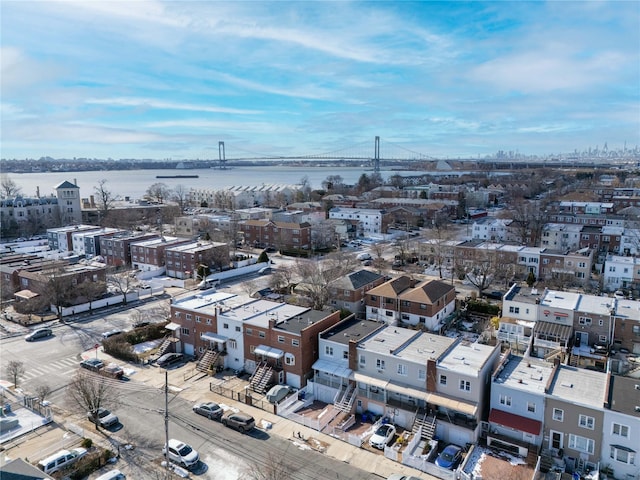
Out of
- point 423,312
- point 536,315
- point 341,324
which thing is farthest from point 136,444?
point 536,315

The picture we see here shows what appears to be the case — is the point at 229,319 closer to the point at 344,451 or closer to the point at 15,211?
the point at 344,451

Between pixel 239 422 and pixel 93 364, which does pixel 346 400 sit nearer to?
pixel 239 422

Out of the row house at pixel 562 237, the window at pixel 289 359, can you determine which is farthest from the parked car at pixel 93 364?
the row house at pixel 562 237

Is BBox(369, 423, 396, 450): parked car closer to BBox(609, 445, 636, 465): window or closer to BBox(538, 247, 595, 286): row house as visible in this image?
BBox(609, 445, 636, 465): window

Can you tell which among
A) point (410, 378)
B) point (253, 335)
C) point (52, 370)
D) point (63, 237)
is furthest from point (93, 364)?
point (63, 237)

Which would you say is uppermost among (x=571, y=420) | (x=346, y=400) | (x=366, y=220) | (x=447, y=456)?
(x=366, y=220)

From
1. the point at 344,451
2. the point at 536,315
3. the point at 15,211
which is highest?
the point at 15,211

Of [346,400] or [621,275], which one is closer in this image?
[346,400]
